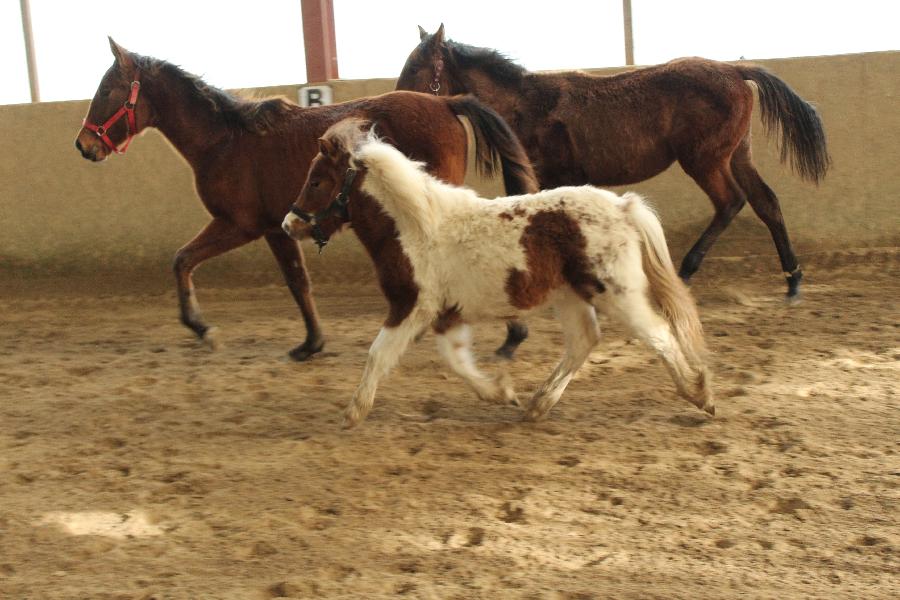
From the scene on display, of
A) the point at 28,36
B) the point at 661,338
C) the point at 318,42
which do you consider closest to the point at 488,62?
the point at 318,42

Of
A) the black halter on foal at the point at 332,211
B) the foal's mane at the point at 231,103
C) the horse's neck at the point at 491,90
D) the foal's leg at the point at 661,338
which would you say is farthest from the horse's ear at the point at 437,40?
the foal's leg at the point at 661,338

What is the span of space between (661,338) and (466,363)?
83 centimetres

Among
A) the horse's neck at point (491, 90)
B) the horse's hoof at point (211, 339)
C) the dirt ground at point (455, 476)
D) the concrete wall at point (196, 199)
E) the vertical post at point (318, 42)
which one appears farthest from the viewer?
the vertical post at point (318, 42)

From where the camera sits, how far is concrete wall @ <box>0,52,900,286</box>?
7.12 m

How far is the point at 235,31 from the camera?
331 inches

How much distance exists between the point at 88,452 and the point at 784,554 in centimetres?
275

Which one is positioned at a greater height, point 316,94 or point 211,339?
point 316,94

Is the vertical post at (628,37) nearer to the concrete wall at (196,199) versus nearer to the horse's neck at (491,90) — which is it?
the concrete wall at (196,199)

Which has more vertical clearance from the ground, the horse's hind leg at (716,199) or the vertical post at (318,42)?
the vertical post at (318,42)

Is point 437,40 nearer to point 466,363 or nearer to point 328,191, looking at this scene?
point 328,191

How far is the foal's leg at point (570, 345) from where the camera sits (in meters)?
4.05

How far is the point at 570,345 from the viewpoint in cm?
410

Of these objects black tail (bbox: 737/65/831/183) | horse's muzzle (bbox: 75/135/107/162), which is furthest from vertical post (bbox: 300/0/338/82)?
black tail (bbox: 737/65/831/183)

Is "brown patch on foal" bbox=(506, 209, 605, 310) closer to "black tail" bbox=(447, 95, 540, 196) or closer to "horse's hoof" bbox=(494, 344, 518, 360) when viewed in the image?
"black tail" bbox=(447, 95, 540, 196)
